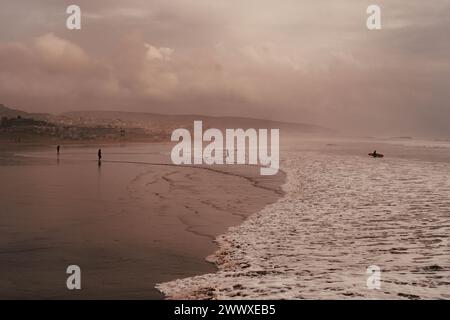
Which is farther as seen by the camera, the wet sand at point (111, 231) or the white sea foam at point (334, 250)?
the wet sand at point (111, 231)

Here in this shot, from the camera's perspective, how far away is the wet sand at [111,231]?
1093 centimetres

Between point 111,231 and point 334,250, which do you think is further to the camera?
point 111,231

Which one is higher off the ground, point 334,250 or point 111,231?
point 111,231

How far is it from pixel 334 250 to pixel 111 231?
8422 millimetres

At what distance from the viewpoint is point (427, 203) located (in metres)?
22.8

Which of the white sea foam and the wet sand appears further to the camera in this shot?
the wet sand

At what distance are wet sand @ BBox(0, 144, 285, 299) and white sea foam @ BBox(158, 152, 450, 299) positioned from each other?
108cm

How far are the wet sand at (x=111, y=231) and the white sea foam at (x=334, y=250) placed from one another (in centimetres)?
108

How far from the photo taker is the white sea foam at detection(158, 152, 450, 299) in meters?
10.4

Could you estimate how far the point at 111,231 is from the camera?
16.8 meters

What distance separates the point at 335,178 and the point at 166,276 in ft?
88.4

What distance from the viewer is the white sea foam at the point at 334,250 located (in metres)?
10.4
